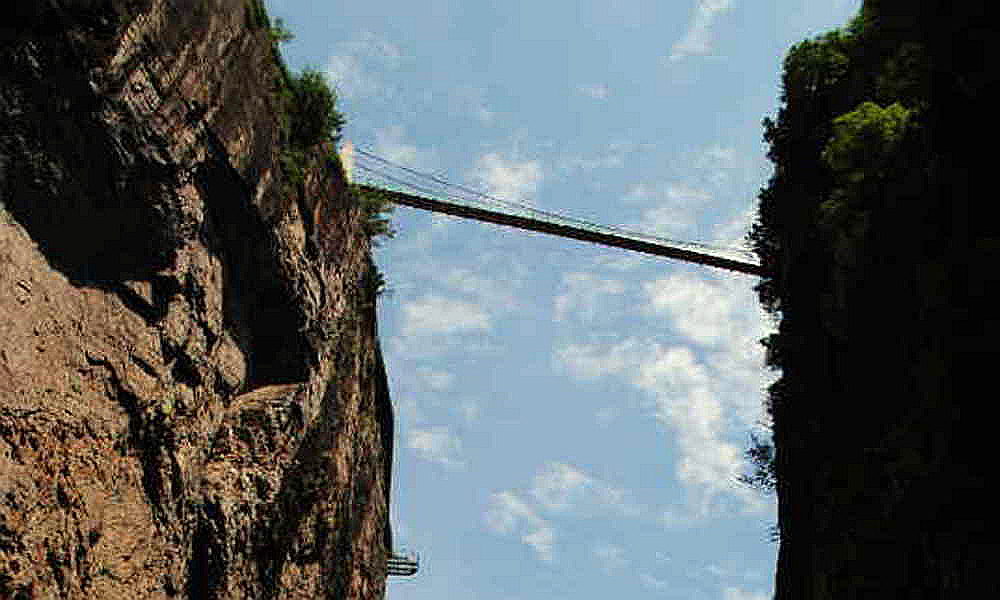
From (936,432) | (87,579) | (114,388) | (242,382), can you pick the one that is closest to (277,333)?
(242,382)

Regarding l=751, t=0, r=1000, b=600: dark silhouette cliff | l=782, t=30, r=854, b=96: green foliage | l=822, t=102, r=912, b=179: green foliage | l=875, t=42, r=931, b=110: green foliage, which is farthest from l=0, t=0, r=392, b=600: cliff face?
l=782, t=30, r=854, b=96: green foliage

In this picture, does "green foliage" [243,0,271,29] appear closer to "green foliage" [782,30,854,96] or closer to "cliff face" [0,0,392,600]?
"cliff face" [0,0,392,600]

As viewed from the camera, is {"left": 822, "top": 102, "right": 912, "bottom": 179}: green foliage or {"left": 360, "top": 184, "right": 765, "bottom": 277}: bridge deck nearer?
{"left": 822, "top": 102, "right": 912, "bottom": 179}: green foliage

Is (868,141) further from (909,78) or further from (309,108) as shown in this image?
(309,108)

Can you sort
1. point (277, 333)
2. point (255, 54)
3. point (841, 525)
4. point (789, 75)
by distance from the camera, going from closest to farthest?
point (841, 525)
point (255, 54)
point (277, 333)
point (789, 75)

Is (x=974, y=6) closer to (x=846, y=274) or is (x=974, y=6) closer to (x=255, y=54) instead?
(x=846, y=274)

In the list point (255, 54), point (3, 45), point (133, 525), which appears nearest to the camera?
point (3, 45)

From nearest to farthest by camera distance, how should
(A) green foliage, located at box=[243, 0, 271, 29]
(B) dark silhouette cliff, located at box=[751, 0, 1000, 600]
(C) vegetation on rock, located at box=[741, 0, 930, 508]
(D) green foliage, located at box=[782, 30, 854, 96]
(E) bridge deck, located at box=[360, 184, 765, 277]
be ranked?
(B) dark silhouette cliff, located at box=[751, 0, 1000, 600], (C) vegetation on rock, located at box=[741, 0, 930, 508], (A) green foliage, located at box=[243, 0, 271, 29], (D) green foliage, located at box=[782, 30, 854, 96], (E) bridge deck, located at box=[360, 184, 765, 277]
